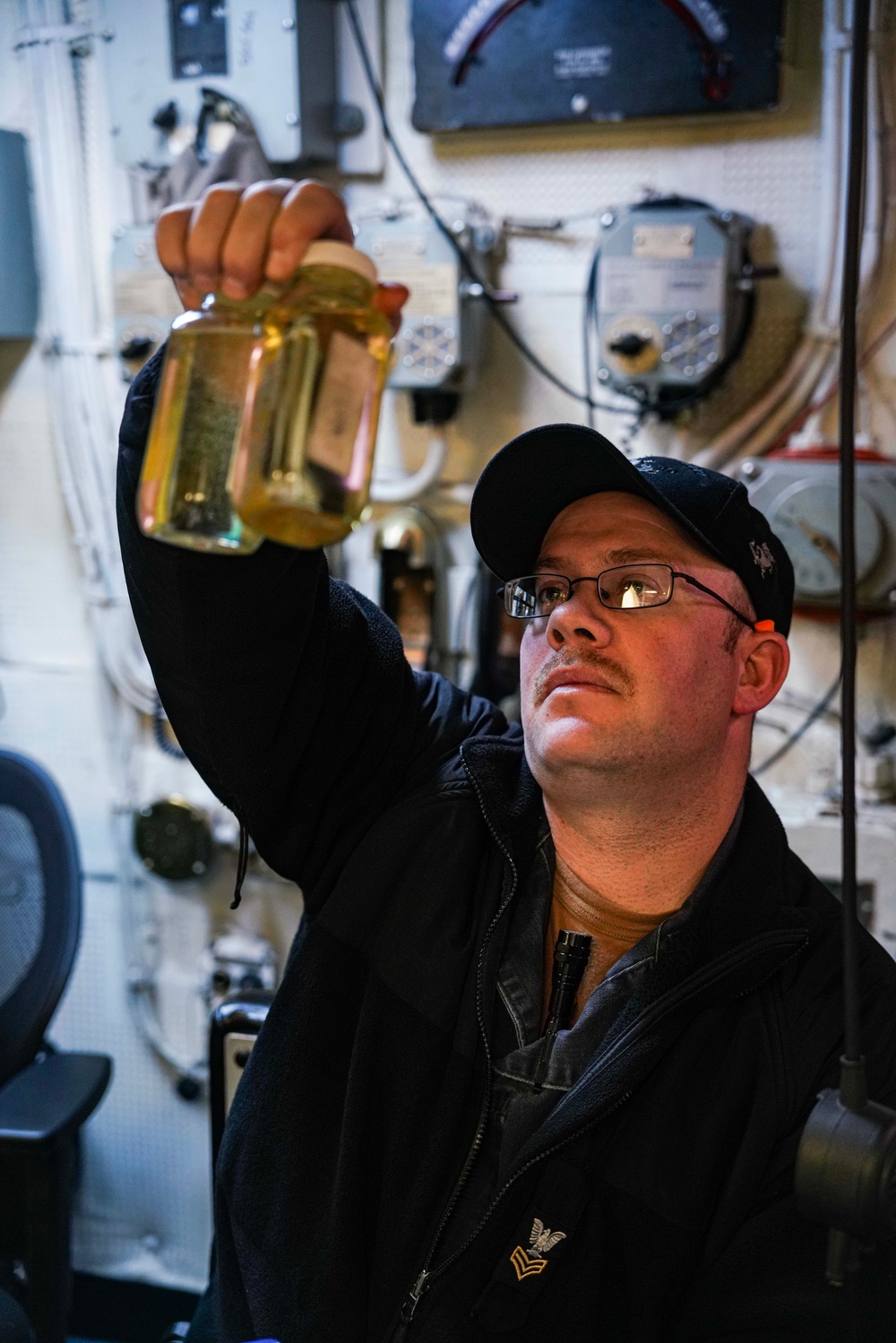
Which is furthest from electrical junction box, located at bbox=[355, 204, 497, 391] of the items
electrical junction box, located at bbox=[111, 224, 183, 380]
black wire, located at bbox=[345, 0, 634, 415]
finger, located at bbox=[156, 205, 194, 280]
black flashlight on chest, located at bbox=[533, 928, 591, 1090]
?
finger, located at bbox=[156, 205, 194, 280]

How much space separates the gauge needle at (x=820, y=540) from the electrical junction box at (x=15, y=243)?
5.07 feet

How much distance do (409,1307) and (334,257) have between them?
0.93 metres

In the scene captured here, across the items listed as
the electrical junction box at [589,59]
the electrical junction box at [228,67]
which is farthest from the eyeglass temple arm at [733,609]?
the electrical junction box at [228,67]

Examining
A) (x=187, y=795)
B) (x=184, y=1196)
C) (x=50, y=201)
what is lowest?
(x=184, y=1196)

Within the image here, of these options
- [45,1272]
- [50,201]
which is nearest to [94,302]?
[50,201]

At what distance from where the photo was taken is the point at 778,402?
1.99 m

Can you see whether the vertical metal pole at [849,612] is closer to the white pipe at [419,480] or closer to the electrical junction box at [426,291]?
the electrical junction box at [426,291]

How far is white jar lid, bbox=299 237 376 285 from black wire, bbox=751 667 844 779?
151 centimetres

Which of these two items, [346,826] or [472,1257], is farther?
[346,826]

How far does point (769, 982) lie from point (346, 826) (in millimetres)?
479

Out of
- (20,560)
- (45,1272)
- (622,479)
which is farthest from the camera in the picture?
(20,560)

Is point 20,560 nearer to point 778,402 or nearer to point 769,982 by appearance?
point 778,402

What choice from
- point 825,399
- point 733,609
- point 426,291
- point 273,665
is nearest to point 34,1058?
point 273,665

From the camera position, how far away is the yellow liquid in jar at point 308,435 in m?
0.66
